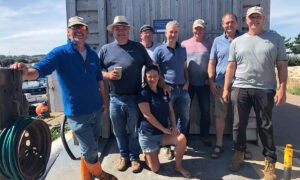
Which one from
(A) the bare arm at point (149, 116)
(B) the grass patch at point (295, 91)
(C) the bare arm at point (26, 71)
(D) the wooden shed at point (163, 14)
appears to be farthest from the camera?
(B) the grass patch at point (295, 91)

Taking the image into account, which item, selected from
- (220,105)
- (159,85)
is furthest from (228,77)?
(159,85)

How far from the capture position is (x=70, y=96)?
354 centimetres

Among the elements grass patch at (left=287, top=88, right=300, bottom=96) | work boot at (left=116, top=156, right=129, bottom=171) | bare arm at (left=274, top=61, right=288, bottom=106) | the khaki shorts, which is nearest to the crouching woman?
work boot at (left=116, top=156, right=129, bottom=171)

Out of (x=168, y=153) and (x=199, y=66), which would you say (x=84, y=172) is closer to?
(x=168, y=153)

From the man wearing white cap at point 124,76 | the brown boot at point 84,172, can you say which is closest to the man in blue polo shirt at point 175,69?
the man wearing white cap at point 124,76

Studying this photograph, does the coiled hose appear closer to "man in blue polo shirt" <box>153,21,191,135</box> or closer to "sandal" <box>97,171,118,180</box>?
"sandal" <box>97,171,118,180</box>

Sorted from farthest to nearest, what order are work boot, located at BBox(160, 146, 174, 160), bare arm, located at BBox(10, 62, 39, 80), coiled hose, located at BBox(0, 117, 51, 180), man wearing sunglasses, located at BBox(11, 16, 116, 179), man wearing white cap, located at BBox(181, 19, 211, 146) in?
man wearing white cap, located at BBox(181, 19, 211, 146) → work boot, located at BBox(160, 146, 174, 160) → man wearing sunglasses, located at BBox(11, 16, 116, 179) → bare arm, located at BBox(10, 62, 39, 80) → coiled hose, located at BBox(0, 117, 51, 180)

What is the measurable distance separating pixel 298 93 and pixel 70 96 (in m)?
15.4

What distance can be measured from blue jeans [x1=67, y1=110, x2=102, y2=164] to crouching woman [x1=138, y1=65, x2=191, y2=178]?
67cm

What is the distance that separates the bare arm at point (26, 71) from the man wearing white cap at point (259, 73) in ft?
8.05

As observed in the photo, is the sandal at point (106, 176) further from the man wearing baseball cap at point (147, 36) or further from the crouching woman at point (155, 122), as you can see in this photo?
the man wearing baseball cap at point (147, 36)

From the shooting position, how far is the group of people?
3.57 m

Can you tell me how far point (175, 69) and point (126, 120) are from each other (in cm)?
102

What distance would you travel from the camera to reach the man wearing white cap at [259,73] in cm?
396
